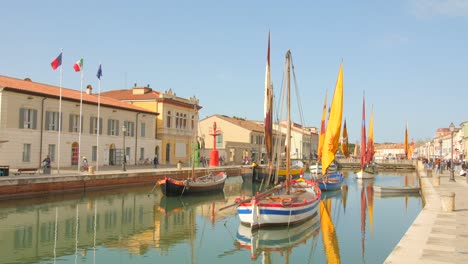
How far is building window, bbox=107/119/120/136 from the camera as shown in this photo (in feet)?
166

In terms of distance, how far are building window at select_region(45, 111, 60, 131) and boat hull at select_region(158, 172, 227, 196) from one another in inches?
563

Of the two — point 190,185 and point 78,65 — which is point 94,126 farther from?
point 190,185

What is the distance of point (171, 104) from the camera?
61.8 metres

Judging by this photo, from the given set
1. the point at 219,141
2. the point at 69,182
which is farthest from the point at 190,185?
the point at 219,141

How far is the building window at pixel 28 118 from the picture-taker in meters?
39.2

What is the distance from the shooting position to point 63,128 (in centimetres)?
4397

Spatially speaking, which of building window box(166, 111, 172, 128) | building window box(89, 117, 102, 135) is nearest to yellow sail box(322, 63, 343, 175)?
building window box(89, 117, 102, 135)

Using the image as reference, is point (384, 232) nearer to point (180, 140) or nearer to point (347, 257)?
point (347, 257)

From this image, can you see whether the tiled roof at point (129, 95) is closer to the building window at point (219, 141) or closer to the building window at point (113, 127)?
the building window at point (113, 127)

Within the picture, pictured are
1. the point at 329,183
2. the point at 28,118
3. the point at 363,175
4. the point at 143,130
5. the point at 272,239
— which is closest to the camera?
the point at 272,239

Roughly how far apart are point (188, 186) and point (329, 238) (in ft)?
53.3

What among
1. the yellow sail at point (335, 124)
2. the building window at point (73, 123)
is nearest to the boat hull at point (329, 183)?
the yellow sail at point (335, 124)

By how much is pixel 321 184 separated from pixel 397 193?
21.5 feet

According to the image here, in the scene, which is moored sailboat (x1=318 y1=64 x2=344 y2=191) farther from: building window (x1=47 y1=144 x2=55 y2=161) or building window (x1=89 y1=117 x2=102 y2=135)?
building window (x1=89 y1=117 x2=102 y2=135)
